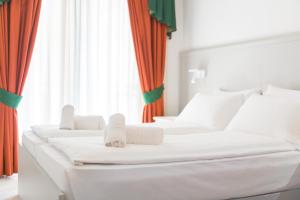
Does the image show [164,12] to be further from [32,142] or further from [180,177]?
[180,177]

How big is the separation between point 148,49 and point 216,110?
1565 mm

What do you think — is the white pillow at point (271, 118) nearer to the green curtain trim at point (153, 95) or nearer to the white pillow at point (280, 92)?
the white pillow at point (280, 92)

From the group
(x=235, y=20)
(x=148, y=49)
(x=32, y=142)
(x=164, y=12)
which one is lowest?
(x=32, y=142)

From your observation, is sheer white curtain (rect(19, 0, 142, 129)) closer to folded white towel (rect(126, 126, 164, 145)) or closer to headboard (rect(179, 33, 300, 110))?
headboard (rect(179, 33, 300, 110))

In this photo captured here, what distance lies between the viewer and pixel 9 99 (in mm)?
3678

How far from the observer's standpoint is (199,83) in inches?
167

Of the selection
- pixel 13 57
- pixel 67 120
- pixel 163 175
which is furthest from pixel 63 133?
pixel 13 57

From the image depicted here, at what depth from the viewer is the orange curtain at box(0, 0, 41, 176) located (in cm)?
366

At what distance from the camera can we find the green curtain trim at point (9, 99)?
365 centimetres

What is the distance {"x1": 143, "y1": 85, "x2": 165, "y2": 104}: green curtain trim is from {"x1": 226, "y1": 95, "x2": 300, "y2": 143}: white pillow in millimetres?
1752

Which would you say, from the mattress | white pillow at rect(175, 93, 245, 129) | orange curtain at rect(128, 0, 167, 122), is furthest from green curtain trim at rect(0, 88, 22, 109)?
white pillow at rect(175, 93, 245, 129)

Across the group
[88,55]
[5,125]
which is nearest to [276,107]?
[88,55]

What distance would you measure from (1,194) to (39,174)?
4.02 feet

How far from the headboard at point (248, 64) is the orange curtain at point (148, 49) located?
13.6 inches
